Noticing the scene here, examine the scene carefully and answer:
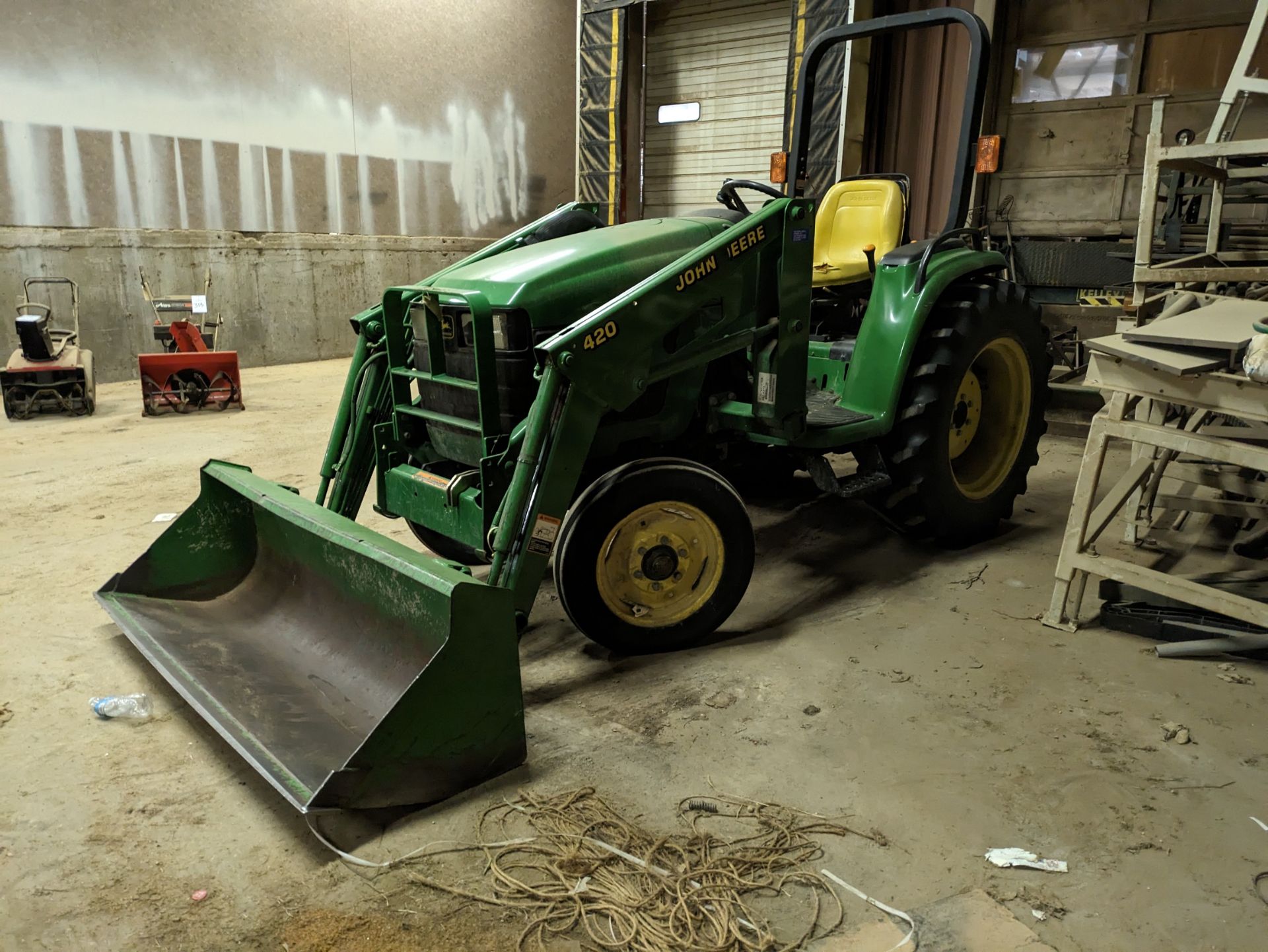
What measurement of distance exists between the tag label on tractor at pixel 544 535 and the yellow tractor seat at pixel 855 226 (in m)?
2.02

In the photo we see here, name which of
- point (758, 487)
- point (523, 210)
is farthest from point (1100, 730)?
point (523, 210)

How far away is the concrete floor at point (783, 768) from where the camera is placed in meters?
1.79

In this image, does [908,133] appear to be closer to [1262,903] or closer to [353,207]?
[353,207]

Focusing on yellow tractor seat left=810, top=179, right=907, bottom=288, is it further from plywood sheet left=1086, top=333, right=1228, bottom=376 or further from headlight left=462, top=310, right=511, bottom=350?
headlight left=462, top=310, right=511, bottom=350

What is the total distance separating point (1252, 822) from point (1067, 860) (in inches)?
20.0

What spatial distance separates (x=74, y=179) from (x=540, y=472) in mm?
→ 7845

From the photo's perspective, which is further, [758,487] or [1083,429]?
[1083,429]

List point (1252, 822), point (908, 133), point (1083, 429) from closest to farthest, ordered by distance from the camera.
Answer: point (1252, 822)
point (1083, 429)
point (908, 133)

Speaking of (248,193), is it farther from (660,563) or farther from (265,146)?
(660,563)

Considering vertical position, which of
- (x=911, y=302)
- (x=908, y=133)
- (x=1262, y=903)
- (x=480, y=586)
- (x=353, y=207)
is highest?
(x=908, y=133)

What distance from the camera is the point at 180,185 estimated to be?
8.69m

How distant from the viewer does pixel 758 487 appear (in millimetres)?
4406

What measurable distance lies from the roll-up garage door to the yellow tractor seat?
608 centimetres

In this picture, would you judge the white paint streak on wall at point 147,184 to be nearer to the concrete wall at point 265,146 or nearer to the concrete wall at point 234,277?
the concrete wall at point 265,146
